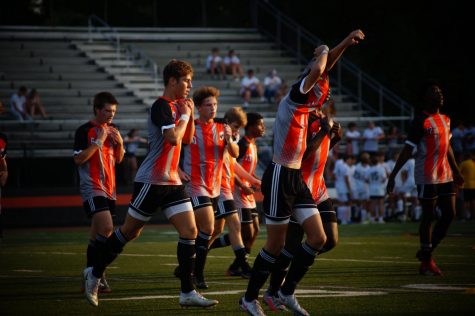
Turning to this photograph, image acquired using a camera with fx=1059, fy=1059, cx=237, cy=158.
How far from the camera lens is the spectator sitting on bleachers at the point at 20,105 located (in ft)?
102

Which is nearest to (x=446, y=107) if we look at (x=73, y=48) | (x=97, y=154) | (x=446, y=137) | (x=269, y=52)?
(x=269, y=52)

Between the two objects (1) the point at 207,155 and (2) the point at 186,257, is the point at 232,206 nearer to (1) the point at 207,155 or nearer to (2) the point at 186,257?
(1) the point at 207,155

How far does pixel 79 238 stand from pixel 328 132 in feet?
44.0

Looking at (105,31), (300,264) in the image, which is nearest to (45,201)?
(105,31)

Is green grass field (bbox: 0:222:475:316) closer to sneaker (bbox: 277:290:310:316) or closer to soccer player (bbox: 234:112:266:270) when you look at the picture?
sneaker (bbox: 277:290:310:316)

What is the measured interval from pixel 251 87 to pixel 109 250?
87.2 feet

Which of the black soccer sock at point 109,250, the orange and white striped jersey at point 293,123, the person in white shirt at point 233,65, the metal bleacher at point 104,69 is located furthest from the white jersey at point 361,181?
the orange and white striped jersey at point 293,123

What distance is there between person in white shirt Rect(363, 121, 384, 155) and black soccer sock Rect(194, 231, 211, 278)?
836 inches

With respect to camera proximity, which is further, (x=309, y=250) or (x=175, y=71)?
(x=175, y=71)

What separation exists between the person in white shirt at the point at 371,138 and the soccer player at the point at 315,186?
22205 mm

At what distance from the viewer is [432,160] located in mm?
13711

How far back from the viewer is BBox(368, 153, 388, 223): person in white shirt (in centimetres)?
3056

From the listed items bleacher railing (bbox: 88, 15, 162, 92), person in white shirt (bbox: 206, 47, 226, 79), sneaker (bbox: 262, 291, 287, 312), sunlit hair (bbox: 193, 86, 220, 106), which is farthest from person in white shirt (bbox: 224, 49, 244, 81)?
sneaker (bbox: 262, 291, 287, 312)

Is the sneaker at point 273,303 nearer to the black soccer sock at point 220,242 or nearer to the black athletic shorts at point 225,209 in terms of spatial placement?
the black athletic shorts at point 225,209
